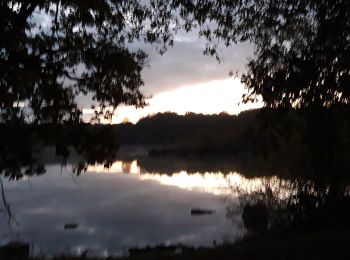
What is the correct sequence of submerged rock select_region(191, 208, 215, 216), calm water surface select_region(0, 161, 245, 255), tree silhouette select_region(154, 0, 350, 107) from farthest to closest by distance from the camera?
submerged rock select_region(191, 208, 215, 216), calm water surface select_region(0, 161, 245, 255), tree silhouette select_region(154, 0, 350, 107)

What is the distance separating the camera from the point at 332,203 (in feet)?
50.6

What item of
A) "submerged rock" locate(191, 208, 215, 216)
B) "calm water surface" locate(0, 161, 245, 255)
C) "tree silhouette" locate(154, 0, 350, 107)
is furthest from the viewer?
"submerged rock" locate(191, 208, 215, 216)

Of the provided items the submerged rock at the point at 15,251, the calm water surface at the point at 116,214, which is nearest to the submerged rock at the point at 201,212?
the calm water surface at the point at 116,214

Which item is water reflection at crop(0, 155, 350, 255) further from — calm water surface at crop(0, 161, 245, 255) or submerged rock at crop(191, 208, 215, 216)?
submerged rock at crop(191, 208, 215, 216)

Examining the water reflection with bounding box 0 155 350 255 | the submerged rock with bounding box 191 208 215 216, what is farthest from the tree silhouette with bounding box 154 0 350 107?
the submerged rock with bounding box 191 208 215 216

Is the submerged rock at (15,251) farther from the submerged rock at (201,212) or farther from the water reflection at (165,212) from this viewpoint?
the submerged rock at (201,212)

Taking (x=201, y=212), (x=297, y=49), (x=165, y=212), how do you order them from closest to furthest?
(x=297, y=49), (x=201, y=212), (x=165, y=212)

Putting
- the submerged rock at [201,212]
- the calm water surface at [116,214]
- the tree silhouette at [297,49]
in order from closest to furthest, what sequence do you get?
the tree silhouette at [297,49]
the calm water surface at [116,214]
the submerged rock at [201,212]

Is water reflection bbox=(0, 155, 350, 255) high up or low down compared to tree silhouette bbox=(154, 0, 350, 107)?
down

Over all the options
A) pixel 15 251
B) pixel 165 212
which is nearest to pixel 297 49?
pixel 15 251

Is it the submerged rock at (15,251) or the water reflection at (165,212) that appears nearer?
the submerged rock at (15,251)

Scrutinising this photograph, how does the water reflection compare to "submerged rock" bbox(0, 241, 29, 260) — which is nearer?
"submerged rock" bbox(0, 241, 29, 260)

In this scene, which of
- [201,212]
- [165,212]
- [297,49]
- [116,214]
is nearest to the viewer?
[297,49]

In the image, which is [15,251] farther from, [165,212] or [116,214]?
[165,212]
